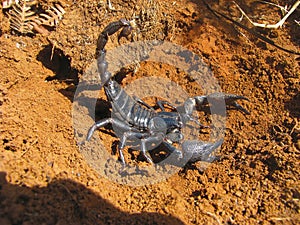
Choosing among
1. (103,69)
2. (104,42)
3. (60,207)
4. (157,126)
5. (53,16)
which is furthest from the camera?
(53,16)

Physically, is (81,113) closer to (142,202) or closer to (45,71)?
(45,71)

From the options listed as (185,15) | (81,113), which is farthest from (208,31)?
(81,113)

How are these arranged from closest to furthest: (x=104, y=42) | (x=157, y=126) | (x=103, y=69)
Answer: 1. (x=104, y=42)
2. (x=103, y=69)
3. (x=157, y=126)

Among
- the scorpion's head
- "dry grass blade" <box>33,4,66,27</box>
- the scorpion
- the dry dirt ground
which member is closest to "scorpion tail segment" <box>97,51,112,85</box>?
the scorpion

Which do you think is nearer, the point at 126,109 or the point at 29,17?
the point at 126,109

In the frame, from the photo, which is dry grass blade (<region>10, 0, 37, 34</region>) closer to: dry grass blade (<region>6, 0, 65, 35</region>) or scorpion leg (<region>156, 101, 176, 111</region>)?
dry grass blade (<region>6, 0, 65, 35</region>)

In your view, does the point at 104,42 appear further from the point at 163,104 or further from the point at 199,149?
the point at 199,149

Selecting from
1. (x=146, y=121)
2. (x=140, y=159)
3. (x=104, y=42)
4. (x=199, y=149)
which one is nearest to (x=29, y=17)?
(x=104, y=42)
